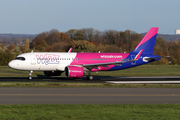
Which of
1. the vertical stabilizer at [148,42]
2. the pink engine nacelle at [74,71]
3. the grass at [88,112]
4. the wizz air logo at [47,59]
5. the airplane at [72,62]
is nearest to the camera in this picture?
the grass at [88,112]

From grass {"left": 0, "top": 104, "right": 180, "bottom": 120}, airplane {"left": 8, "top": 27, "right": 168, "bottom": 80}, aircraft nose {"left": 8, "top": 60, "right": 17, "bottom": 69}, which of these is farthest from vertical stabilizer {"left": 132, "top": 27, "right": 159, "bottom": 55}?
grass {"left": 0, "top": 104, "right": 180, "bottom": 120}

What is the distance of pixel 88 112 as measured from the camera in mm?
12312

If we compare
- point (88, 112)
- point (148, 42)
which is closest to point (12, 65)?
point (148, 42)

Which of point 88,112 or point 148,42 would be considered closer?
point 88,112

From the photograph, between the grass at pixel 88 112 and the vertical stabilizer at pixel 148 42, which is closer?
the grass at pixel 88 112

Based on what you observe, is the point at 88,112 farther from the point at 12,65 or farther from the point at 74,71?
the point at 12,65

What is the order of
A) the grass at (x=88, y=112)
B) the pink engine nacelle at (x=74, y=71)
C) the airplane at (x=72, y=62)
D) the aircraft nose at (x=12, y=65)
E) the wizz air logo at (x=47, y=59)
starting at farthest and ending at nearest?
the wizz air logo at (x=47, y=59), the airplane at (x=72, y=62), the aircraft nose at (x=12, y=65), the pink engine nacelle at (x=74, y=71), the grass at (x=88, y=112)

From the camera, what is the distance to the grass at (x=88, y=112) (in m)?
11.3

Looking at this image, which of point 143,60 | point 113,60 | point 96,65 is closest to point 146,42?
point 143,60

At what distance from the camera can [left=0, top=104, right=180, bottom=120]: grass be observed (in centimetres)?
1126

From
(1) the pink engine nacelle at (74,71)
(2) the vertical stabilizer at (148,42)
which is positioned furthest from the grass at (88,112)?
(2) the vertical stabilizer at (148,42)

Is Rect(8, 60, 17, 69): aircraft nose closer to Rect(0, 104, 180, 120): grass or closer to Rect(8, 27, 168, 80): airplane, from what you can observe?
Rect(8, 27, 168, 80): airplane

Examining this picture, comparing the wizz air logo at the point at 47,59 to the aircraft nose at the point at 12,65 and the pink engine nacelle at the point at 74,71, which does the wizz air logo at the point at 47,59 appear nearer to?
the pink engine nacelle at the point at 74,71

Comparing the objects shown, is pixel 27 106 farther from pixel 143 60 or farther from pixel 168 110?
pixel 143 60
